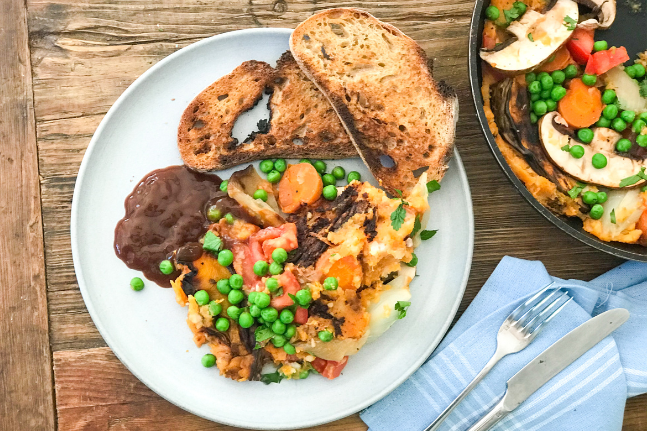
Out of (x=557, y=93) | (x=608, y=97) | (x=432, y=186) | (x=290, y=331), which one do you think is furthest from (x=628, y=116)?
(x=290, y=331)

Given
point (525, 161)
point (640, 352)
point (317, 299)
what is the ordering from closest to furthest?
1. point (317, 299)
2. point (525, 161)
3. point (640, 352)

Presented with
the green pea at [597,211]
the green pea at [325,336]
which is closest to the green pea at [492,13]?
the green pea at [597,211]

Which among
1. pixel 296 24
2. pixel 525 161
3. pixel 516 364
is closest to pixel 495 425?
pixel 516 364

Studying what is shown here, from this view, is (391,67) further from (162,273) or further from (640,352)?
(640,352)

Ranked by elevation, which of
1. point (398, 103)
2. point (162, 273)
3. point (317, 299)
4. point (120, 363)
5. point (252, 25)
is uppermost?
point (252, 25)

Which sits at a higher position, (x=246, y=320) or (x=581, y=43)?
(x=581, y=43)

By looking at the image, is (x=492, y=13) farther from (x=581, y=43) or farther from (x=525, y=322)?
(x=525, y=322)

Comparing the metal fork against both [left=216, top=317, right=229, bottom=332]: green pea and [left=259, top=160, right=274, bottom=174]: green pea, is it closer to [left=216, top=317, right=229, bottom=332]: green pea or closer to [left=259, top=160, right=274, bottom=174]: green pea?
[left=216, top=317, right=229, bottom=332]: green pea

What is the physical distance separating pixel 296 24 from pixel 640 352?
3.69 metres

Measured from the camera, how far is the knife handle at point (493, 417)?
340cm

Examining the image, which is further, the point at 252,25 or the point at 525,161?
the point at 252,25

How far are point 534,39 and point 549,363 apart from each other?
236cm

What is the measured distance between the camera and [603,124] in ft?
11.2

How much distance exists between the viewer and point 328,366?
3381 millimetres
